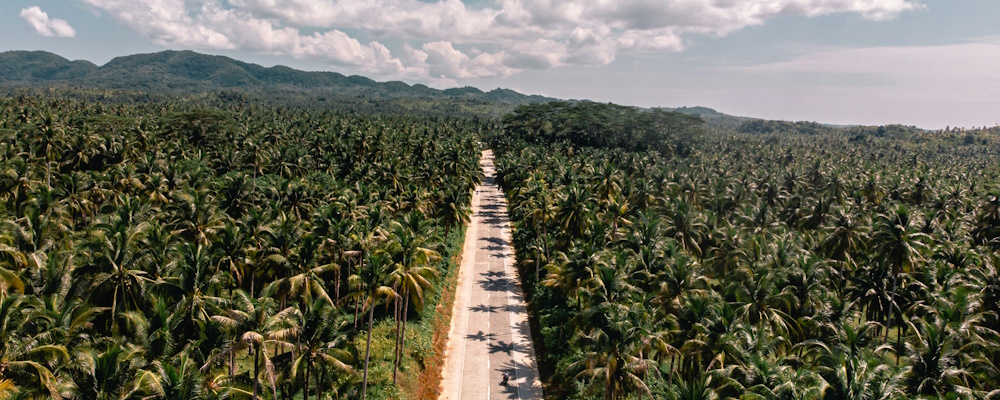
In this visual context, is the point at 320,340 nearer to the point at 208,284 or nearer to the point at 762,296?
the point at 208,284

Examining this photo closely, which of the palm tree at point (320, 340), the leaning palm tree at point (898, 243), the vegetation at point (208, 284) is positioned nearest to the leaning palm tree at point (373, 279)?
the vegetation at point (208, 284)

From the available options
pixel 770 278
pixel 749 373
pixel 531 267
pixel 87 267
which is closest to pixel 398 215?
pixel 531 267

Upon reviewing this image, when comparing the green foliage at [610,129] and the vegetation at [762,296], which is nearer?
the vegetation at [762,296]

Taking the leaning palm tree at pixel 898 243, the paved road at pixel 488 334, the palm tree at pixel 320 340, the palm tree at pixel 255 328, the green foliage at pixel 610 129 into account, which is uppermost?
the green foliage at pixel 610 129

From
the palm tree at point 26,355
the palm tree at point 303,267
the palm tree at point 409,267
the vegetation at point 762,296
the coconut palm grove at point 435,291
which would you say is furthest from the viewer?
the palm tree at point 409,267

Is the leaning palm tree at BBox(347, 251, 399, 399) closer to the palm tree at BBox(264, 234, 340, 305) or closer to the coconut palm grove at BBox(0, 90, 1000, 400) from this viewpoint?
the coconut palm grove at BBox(0, 90, 1000, 400)

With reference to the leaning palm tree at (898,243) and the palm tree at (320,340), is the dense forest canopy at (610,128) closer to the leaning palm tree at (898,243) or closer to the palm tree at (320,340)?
the leaning palm tree at (898,243)

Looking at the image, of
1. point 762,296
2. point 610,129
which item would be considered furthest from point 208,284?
point 610,129
